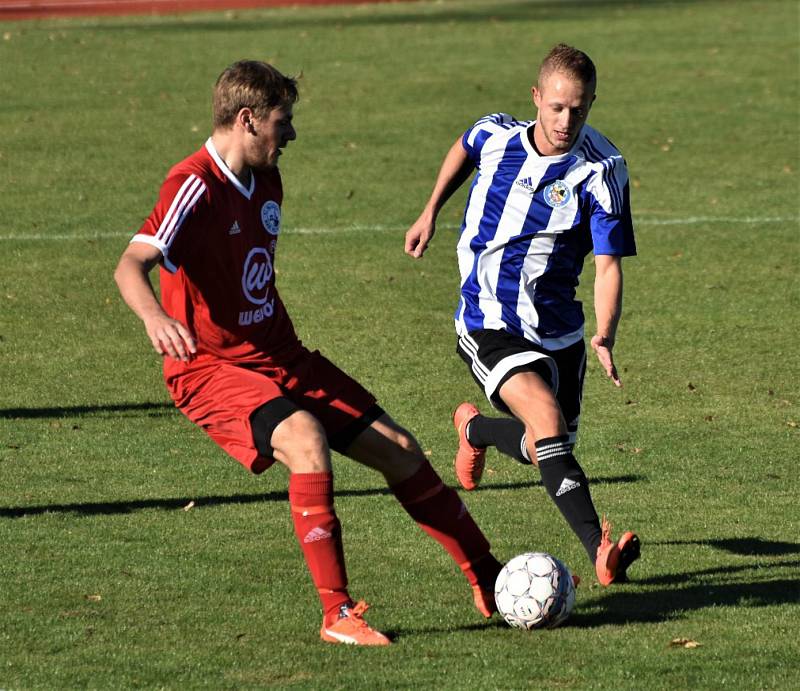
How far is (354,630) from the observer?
6.11m

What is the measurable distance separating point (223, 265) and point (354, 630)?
5.26 ft

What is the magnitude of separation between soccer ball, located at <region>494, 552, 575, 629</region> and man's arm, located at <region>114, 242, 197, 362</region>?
1736 millimetres

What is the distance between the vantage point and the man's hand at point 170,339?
555cm

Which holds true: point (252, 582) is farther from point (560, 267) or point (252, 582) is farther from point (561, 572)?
point (560, 267)

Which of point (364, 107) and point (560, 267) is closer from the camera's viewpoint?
point (560, 267)

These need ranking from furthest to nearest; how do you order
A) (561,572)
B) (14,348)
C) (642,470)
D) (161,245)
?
(14,348) < (642,470) < (561,572) < (161,245)

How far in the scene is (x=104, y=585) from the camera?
7.03m

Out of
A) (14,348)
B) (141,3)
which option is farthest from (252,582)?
(141,3)

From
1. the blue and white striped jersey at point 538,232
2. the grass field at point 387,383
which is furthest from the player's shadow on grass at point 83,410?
the blue and white striped jersey at point 538,232

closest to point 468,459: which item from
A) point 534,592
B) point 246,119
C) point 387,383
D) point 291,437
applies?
point 534,592

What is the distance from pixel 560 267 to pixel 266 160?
182 cm

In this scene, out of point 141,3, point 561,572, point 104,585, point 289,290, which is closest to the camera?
point 561,572

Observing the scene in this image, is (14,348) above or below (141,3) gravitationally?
below

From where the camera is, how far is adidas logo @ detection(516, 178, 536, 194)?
7426mm
